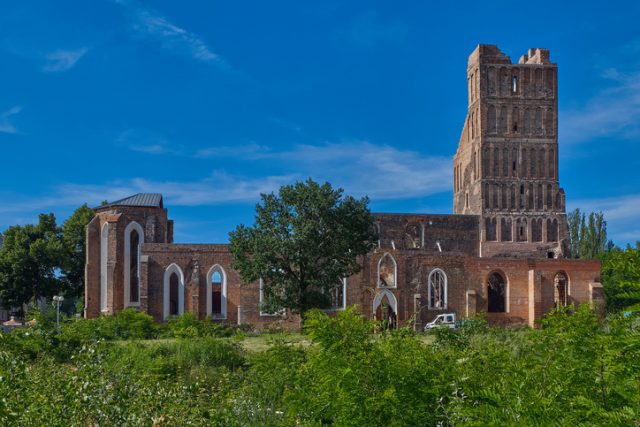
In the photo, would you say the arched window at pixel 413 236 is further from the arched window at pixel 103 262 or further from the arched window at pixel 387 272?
the arched window at pixel 103 262

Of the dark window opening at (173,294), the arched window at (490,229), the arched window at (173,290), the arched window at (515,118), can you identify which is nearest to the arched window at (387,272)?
the arched window at (173,290)

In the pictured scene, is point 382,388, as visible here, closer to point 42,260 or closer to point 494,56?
point 42,260

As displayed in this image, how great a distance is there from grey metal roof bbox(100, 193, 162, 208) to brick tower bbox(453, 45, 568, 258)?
24.2 m

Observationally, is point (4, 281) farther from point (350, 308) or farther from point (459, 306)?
point (350, 308)

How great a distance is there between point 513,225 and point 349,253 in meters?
26.1

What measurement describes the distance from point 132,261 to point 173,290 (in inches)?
106

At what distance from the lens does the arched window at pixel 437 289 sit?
1635 inches

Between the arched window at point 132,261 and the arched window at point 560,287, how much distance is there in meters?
23.2

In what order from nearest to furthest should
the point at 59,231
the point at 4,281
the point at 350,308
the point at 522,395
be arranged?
the point at 522,395 < the point at 350,308 < the point at 4,281 < the point at 59,231

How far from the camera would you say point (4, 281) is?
4588 centimetres

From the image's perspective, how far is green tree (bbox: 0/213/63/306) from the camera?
46.2 metres

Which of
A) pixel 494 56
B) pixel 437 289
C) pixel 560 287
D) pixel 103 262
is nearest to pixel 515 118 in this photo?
pixel 494 56

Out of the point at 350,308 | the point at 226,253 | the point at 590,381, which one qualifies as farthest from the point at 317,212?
the point at 590,381

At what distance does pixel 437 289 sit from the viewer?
41844 mm
